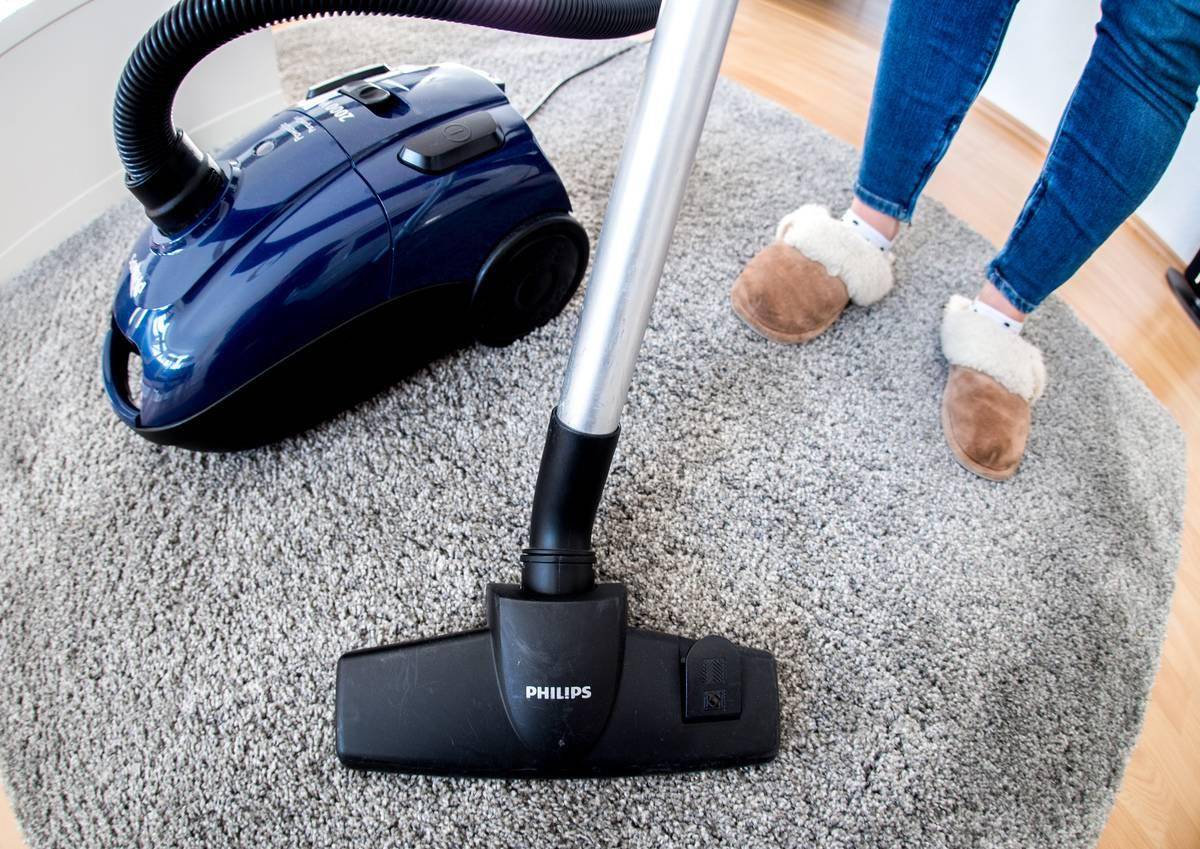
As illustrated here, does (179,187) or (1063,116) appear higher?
(1063,116)

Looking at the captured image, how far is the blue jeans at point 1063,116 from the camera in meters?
0.64

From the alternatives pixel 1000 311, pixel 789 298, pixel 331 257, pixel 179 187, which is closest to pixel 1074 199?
pixel 1000 311

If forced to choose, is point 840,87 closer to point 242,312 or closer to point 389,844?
point 242,312

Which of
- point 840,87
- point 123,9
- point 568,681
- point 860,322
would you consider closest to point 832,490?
point 860,322

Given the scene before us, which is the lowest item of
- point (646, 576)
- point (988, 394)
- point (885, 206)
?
point (646, 576)

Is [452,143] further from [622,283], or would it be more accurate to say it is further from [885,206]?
[885,206]

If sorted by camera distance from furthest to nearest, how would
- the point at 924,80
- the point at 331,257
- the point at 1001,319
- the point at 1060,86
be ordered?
1. the point at 1060,86
2. the point at 1001,319
3. the point at 924,80
4. the point at 331,257

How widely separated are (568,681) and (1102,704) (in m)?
0.51

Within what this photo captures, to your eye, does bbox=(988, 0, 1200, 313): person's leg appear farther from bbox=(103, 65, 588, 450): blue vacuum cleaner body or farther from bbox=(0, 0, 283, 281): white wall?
bbox=(0, 0, 283, 281): white wall

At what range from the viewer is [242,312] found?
0.61 m

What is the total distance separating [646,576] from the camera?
718 millimetres

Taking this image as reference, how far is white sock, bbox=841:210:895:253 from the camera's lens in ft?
3.01

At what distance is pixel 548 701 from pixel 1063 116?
681 millimetres

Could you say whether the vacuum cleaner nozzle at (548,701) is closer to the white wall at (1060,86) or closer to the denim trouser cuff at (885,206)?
the denim trouser cuff at (885,206)
